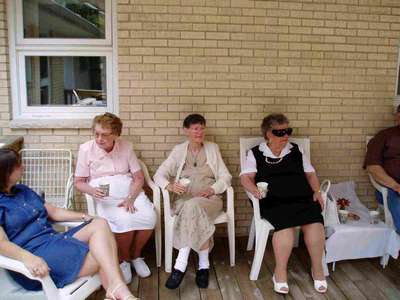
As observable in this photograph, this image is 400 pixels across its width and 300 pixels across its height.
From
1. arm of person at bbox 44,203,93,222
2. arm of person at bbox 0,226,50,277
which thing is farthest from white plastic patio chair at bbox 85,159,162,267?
arm of person at bbox 0,226,50,277

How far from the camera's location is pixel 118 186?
3398 mm

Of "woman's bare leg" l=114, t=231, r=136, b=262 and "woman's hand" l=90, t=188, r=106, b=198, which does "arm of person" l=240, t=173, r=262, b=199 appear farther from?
"woman's hand" l=90, t=188, r=106, b=198

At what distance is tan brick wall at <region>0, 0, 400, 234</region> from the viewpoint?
12.3 ft

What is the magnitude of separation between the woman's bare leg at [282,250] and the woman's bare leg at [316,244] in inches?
5.7

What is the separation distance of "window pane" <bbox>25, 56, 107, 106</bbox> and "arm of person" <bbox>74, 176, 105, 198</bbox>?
0.80 meters

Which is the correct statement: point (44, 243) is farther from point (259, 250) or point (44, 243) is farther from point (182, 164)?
point (259, 250)

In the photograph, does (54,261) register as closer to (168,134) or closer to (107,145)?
(107,145)

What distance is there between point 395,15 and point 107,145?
2.76 meters

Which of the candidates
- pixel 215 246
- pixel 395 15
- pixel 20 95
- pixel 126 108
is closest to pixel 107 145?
pixel 126 108

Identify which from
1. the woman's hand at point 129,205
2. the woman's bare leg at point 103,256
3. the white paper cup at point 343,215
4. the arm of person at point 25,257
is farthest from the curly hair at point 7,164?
the white paper cup at point 343,215

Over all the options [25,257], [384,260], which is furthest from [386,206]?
[25,257]

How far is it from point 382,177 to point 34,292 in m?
2.81

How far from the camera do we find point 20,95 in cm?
383

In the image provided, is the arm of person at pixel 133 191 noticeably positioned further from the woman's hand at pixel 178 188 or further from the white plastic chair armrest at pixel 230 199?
the white plastic chair armrest at pixel 230 199
